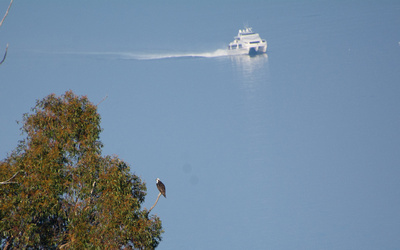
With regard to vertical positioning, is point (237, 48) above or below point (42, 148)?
above

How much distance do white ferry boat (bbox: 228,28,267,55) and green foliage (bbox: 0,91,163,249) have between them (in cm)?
4243

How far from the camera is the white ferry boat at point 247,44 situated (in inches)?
2114

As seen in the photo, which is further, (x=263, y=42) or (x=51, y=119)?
(x=263, y=42)

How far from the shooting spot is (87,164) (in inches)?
434

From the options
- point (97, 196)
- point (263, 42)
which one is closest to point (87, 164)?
point (97, 196)

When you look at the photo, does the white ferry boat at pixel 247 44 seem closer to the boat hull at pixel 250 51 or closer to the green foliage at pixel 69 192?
the boat hull at pixel 250 51

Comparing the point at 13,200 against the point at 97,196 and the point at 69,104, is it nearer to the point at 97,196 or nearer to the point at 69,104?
the point at 97,196

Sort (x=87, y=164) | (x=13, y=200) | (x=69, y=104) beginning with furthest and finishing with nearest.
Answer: (x=69, y=104), (x=87, y=164), (x=13, y=200)

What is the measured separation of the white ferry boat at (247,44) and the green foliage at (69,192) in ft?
139

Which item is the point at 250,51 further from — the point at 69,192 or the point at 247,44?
the point at 69,192

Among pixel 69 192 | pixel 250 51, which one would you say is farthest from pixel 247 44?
pixel 69 192

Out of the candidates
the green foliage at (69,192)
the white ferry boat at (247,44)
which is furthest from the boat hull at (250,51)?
the green foliage at (69,192)

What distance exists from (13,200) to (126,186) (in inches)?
78.9

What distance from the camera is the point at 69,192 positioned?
10.9 m
